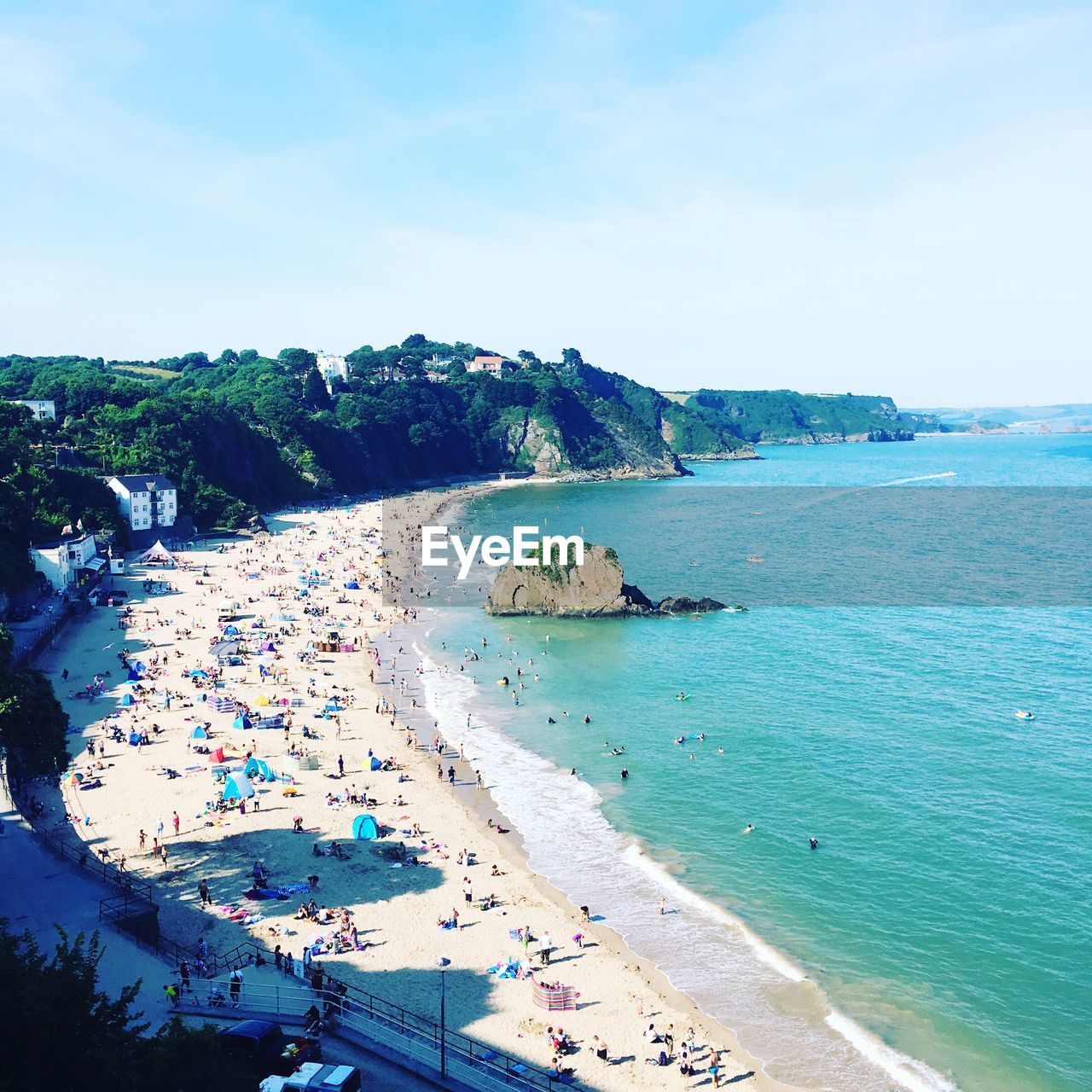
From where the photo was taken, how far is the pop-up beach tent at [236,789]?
3269 cm

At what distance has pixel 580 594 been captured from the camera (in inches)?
2579

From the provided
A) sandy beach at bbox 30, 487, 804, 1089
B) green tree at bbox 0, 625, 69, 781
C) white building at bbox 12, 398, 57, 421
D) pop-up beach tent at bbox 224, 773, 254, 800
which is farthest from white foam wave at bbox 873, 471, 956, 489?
green tree at bbox 0, 625, 69, 781

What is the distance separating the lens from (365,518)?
11388 cm

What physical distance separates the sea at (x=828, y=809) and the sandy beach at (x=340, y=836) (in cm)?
151

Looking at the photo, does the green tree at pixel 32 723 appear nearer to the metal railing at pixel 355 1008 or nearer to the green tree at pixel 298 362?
the metal railing at pixel 355 1008

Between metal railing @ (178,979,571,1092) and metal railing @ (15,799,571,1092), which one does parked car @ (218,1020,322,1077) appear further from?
metal railing @ (15,799,571,1092)

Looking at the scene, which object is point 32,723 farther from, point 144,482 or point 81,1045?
point 144,482

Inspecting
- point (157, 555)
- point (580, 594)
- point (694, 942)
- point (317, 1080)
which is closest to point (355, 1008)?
point (317, 1080)

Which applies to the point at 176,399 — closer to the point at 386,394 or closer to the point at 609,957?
the point at 386,394

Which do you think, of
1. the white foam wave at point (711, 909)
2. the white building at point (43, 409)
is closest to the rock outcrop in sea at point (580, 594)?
the white foam wave at point (711, 909)

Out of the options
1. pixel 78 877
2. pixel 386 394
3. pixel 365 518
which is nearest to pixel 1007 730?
pixel 78 877

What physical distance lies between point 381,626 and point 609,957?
39.9 metres

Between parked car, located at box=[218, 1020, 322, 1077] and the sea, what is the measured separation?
33.4 ft

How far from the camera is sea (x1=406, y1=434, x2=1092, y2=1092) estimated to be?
71.5 ft
